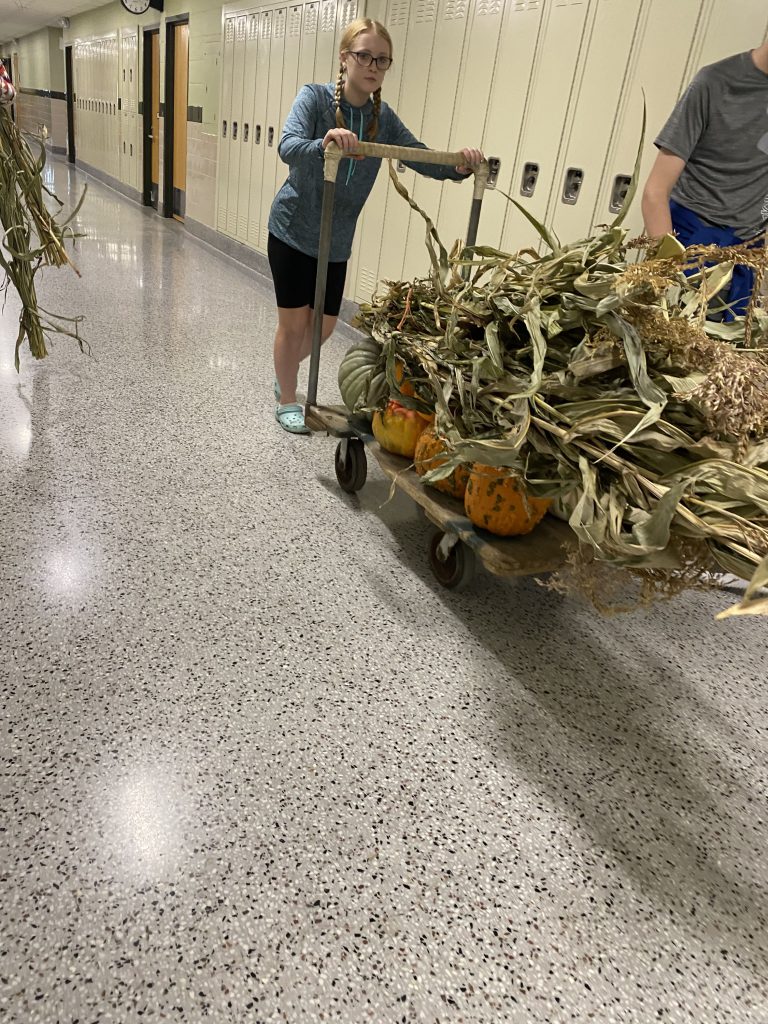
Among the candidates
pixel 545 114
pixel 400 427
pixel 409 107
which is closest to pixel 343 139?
pixel 400 427

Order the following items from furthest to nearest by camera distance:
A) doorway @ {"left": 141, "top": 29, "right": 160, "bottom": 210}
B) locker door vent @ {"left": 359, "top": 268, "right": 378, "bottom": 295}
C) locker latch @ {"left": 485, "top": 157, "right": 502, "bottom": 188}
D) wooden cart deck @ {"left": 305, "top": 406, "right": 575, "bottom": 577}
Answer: doorway @ {"left": 141, "top": 29, "right": 160, "bottom": 210} → locker door vent @ {"left": 359, "top": 268, "right": 378, "bottom": 295} → locker latch @ {"left": 485, "top": 157, "right": 502, "bottom": 188} → wooden cart deck @ {"left": 305, "top": 406, "right": 575, "bottom": 577}

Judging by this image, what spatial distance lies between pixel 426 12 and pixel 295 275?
219 centimetres

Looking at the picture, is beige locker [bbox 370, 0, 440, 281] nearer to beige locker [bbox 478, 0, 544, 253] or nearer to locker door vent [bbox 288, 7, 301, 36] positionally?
beige locker [bbox 478, 0, 544, 253]

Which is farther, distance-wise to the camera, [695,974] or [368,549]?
[368,549]

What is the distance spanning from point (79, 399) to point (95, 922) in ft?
7.94

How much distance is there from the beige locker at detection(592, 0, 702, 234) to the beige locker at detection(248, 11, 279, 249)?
3.83 metres

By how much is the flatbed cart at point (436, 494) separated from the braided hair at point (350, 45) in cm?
34

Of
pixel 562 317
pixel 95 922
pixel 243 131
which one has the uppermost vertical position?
pixel 243 131

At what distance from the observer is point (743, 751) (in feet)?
4.95

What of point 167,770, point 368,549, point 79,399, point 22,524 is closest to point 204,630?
point 167,770

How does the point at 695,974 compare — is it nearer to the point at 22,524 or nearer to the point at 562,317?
the point at 562,317

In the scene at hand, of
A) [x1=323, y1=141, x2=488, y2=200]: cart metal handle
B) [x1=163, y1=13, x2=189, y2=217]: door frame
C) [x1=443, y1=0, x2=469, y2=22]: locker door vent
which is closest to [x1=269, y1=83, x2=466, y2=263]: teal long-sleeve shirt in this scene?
[x1=323, y1=141, x2=488, y2=200]: cart metal handle

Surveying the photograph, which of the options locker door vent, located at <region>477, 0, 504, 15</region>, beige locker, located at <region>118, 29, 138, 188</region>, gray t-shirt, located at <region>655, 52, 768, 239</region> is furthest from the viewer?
beige locker, located at <region>118, 29, 138, 188</region>

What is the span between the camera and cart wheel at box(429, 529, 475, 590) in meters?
1.87
